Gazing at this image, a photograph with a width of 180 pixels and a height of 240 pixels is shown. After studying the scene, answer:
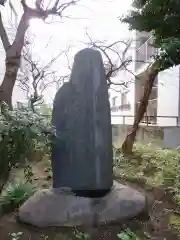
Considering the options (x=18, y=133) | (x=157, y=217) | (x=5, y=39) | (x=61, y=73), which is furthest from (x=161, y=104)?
(x=18, y=133)

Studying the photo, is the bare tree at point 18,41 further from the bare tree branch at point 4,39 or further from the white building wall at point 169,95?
the white building wall at point 169,95

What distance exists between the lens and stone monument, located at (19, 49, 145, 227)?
154 inches

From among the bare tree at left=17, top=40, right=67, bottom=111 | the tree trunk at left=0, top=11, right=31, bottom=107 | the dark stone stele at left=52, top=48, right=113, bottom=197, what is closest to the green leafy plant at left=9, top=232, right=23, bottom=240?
the dark stone stele at left=52, top=48, right=113, bottom=197

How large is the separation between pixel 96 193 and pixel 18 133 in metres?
1.36

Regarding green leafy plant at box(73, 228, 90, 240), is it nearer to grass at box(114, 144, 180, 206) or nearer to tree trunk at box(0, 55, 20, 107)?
grass at box(114, 144, 180, 206)

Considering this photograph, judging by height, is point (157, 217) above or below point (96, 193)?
below

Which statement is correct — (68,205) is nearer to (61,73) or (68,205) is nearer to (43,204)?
(43,204)

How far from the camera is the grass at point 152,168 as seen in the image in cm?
522

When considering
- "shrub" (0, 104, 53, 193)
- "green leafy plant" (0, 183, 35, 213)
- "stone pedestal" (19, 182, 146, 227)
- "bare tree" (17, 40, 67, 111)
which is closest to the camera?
"shrub" (0, 104, 53, 193)

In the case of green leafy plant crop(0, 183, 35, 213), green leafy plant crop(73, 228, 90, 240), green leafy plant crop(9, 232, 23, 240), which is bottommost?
green leafy plant crop(9, 232, 23, 240)

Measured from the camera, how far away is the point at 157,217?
4125 millimetres

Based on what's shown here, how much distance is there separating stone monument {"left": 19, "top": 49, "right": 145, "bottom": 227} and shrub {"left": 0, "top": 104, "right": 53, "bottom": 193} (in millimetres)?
435

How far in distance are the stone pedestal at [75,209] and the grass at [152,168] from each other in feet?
3.31

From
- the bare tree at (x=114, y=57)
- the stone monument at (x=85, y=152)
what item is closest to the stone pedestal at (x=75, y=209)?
the stone monument at (x=85, y=152)
